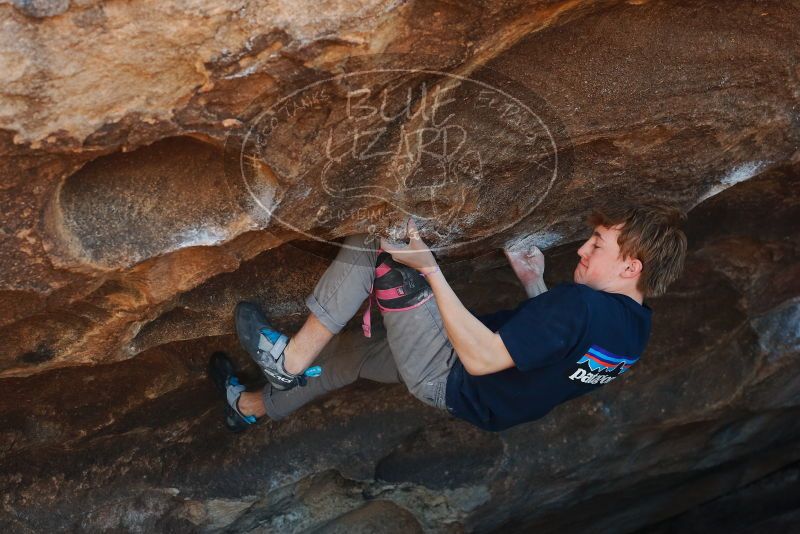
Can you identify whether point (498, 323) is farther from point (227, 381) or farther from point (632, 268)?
point (227, 381)

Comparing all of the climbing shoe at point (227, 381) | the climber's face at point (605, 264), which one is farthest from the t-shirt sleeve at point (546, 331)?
the climbing shoe at point (227, 381)

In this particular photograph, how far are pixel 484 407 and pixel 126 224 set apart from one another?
3.49 ft

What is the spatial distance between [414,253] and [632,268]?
0.58 m

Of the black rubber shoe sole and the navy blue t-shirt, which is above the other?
the navy blue t-shirt

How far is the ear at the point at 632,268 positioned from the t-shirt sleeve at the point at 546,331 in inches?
7.7

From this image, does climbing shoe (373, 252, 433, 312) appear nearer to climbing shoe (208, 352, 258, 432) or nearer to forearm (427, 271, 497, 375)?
forearm (427, 271, 497, 375)

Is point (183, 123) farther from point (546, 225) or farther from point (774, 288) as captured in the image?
point (774, 288)

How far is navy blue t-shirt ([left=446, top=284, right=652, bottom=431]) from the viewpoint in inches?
84.9

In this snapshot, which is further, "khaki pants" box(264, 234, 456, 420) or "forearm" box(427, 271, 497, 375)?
"khaki pants" box(264, 234, 456, 420)

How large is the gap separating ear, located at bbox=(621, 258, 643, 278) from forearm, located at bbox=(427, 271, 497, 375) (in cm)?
41

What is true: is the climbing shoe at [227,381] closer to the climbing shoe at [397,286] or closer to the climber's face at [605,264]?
the climbing shoe at [397,286]

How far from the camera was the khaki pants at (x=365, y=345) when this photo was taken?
7.52 feet

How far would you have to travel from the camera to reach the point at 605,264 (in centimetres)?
231

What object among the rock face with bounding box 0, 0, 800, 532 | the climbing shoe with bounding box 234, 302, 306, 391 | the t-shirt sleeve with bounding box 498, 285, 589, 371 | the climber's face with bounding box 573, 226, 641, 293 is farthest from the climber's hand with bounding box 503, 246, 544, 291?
the climbing shoe with bounding box 234, 302, 306, 391
